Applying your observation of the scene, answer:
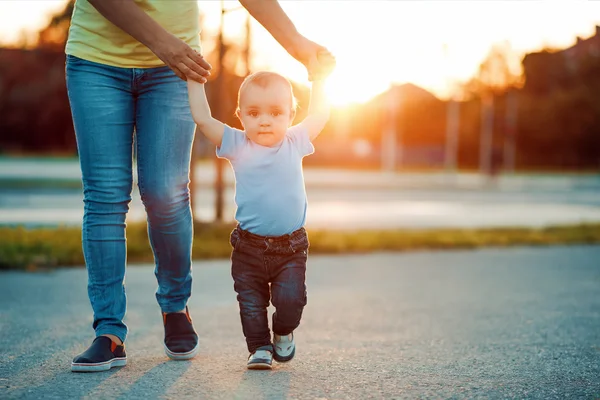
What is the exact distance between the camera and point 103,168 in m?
2.79

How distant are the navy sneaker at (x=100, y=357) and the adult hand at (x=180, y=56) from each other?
1.04 meters

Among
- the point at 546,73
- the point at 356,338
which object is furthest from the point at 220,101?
the point at 546,73

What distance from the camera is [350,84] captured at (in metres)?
6.75

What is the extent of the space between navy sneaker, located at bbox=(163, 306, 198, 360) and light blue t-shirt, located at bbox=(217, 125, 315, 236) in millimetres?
491

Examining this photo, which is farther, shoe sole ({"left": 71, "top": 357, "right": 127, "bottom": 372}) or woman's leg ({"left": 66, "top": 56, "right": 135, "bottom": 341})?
woman's leg ({"left": 66, "top": 56, "right": 135, "bottom": 341})

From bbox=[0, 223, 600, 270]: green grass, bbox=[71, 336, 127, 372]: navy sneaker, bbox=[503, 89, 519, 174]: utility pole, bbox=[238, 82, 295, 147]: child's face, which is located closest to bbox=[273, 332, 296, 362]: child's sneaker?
bbox=[71, 336, 127, 372]: navy sneaker

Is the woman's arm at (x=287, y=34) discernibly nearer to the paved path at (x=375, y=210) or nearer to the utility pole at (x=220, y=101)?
the utility pole at (x=220, y=101)

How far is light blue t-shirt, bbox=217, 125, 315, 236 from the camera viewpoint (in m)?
2.72

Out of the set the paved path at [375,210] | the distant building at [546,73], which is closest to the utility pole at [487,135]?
the distant building at [546,73]

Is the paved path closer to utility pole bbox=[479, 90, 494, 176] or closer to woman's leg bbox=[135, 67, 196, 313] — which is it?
woman's leg bbox=[135, 67, 196, 313]

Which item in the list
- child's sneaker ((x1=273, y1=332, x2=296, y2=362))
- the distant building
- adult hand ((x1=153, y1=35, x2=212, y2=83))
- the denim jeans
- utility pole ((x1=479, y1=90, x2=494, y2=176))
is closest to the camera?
adult hand ((x1=153, y1=35, x2=212, y2=83))

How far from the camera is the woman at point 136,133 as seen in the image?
2.69m

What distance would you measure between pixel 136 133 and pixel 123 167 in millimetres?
153

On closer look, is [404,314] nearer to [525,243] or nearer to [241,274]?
[241,274]
